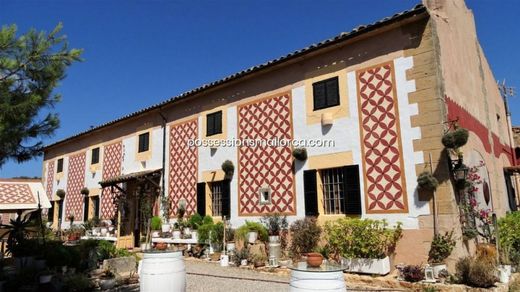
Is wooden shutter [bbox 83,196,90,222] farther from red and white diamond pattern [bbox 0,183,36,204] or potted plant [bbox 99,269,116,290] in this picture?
potted plant [bbox 99,269,116,290]

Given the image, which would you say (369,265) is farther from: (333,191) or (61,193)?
(61,193)

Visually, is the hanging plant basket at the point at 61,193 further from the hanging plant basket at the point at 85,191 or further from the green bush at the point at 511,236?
the green bush at the point at 511,236

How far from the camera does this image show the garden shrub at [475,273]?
21.9 feet

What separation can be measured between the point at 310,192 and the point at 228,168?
325cm

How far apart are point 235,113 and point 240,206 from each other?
3.15 metres

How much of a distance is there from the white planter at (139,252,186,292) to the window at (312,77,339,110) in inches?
262

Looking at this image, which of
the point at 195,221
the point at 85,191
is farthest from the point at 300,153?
the point at 85,191

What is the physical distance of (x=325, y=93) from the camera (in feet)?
33.9

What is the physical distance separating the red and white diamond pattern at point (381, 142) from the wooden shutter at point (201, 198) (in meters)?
6.14

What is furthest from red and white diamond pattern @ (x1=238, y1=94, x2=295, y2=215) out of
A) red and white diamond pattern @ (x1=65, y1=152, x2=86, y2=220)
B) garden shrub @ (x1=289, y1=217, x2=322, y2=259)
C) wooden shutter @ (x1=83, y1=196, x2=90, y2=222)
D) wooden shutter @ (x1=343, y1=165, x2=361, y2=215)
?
red and white diamond pattern @ (x1=65, y1=152, x2=86, y2=220)

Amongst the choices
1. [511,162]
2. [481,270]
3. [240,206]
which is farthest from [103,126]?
[511,162]

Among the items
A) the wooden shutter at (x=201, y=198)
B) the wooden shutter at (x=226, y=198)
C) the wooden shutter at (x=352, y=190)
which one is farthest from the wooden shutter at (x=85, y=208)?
the wooden shutter at (x=352, y=190)

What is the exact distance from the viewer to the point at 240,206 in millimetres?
11852

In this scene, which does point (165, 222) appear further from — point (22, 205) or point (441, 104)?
point (441, 104)
